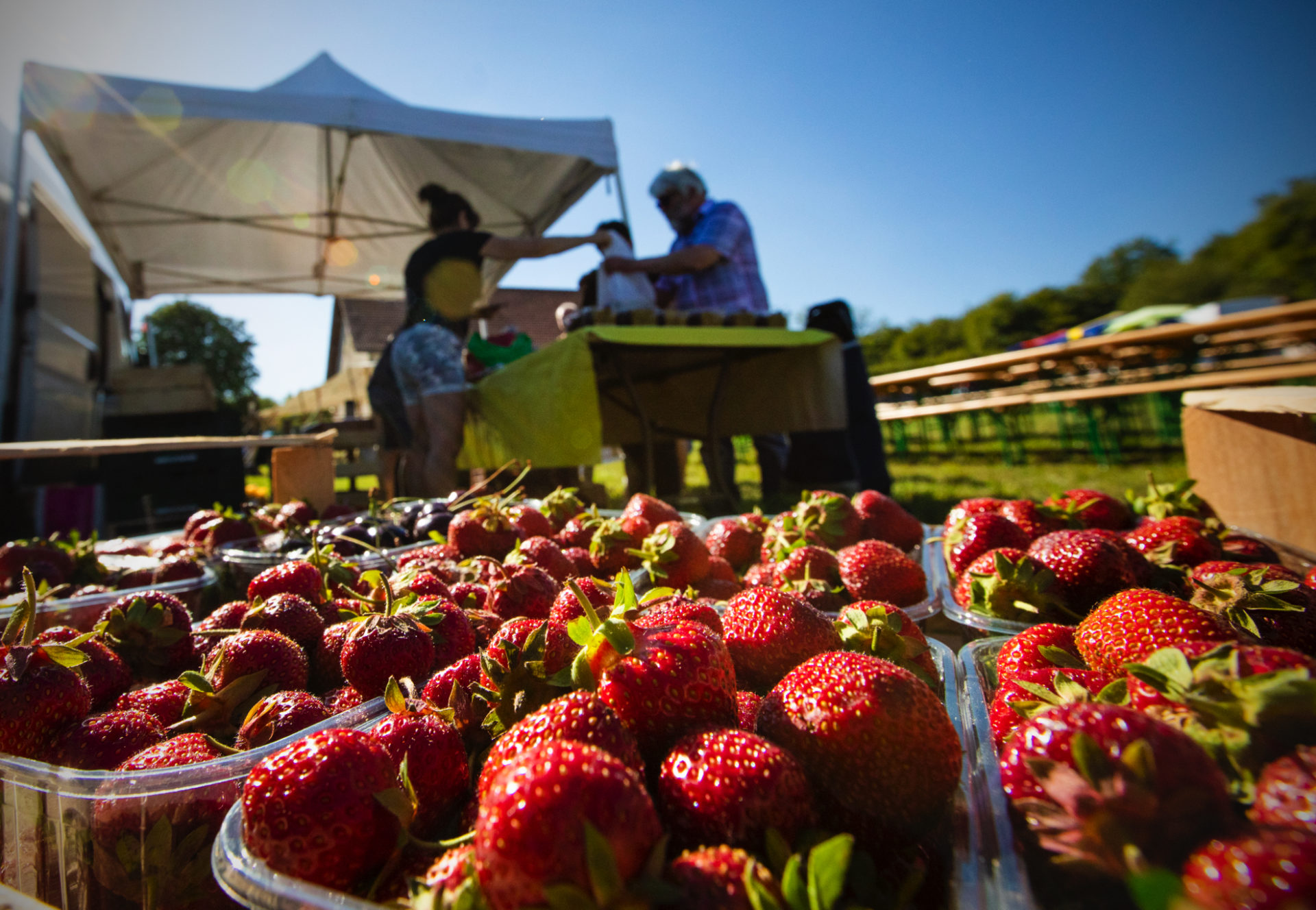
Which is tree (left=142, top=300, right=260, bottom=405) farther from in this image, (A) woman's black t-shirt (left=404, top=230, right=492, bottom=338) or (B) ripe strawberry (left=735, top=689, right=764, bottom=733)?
(B) ripe strawberry (left=735, top=689, right=764, bottom=733)

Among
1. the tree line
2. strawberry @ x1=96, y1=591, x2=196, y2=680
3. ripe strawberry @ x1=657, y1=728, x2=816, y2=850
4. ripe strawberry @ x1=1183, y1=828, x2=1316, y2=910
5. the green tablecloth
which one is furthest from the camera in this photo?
the tree line

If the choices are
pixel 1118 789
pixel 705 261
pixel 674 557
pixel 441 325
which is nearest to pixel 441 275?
pixel 441 325

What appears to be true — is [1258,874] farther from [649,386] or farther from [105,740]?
[649,386]

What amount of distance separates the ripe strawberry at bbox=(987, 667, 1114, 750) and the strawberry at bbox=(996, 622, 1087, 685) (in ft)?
0.05

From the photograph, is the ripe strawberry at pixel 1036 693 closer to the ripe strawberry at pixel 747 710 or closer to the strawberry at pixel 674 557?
the ripe strawberry at pixel 747 710

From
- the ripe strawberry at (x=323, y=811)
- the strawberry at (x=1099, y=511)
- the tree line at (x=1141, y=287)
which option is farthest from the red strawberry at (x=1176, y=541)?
the tree line at (x=1141, y=287)

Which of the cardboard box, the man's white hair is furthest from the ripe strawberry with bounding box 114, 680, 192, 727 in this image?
the man's white hair

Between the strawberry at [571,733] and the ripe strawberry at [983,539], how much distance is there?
83 cm

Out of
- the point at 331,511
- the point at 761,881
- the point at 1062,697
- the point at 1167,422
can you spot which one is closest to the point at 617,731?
the point at 761,881

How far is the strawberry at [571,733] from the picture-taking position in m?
0.45

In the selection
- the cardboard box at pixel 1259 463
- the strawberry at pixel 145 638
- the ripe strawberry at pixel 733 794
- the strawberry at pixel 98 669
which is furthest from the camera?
the cardboard box at pixel 1259 463

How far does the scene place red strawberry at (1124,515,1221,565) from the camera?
985 millimetres

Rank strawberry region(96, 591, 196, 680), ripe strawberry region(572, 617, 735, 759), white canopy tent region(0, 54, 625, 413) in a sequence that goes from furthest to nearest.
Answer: white canopy tent region(0, 54, 625, 413) < strawberry region(96, 591, 196, 680) < ripe strawberry region(572, 617, 735, 759)

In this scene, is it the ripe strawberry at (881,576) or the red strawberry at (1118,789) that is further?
the ripe strawberry at (881,576)
